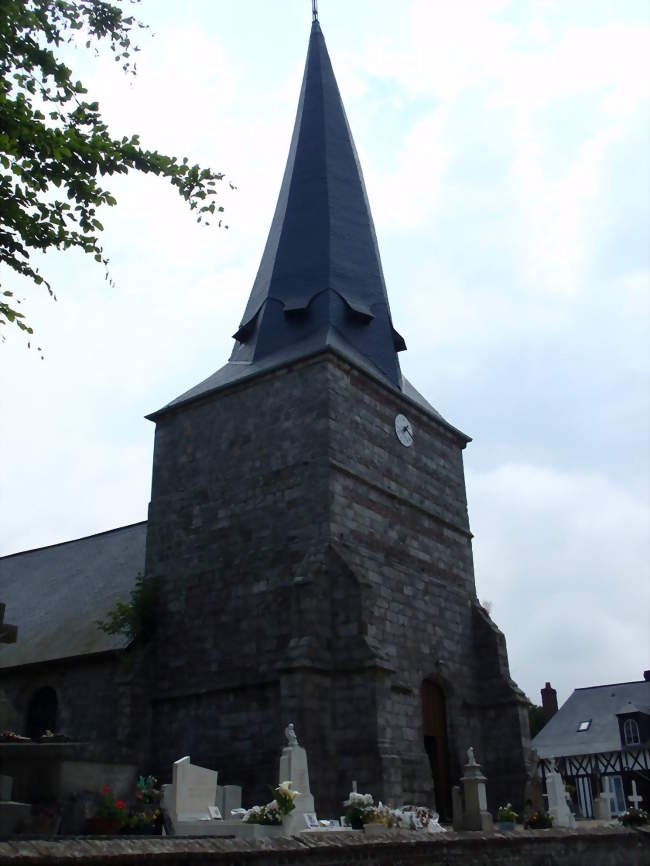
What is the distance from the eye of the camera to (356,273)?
2062cm

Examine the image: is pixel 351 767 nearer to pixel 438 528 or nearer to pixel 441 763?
pixel 441 763

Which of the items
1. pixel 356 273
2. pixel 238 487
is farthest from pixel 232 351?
pixel 238 487

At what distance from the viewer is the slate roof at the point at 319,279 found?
63.0 ft

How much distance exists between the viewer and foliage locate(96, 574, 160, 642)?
56.4ft

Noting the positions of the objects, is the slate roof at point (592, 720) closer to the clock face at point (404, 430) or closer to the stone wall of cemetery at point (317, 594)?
the stone wall of cemetery at point (317, 594)

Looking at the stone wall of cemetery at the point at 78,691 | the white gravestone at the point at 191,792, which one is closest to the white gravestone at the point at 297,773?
the white gravestone at the point at 191,792

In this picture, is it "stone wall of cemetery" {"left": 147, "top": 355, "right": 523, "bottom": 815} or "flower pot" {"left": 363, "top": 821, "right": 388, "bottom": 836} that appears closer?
"flower pot" {"left": 363, "top": 821, "right": 388, "bottom": 836}

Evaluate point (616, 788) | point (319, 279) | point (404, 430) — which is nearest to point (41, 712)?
point (404, 430)

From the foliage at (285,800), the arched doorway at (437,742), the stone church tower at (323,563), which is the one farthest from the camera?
the arched doorway at (437,742)

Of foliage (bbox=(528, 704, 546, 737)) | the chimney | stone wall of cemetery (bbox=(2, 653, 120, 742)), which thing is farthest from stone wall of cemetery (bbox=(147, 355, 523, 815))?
foliage (bbox=(528, 704, 546, 737))

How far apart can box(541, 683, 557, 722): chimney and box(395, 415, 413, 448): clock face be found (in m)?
24.4

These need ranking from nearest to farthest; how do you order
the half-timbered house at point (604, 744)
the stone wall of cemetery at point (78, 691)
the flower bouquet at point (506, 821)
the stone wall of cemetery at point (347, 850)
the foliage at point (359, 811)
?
the stone wall of cemetery at point (347, 850)
the foliage at point (359, 811)
the flower bouquet at point (506, 821)
the stone wall of cemetery at point (78, 691)
the half-timbered house at point (604, 744)

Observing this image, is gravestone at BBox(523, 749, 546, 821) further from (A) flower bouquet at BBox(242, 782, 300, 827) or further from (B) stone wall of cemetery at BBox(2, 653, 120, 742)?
(A) flower bouquet at BBox(242, 782, 300, 827)

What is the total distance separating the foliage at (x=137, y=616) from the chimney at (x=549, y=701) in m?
26.4
